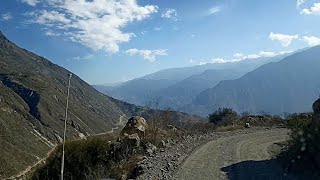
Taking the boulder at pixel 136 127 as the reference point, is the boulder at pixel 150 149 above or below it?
below

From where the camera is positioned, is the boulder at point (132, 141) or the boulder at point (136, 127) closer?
the boulder at point (132, 141)

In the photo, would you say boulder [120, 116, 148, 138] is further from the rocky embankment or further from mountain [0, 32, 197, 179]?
mountain [0, 32, 197, 179]

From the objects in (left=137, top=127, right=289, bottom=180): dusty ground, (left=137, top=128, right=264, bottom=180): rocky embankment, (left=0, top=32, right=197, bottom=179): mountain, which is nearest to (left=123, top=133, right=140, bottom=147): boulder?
(left=137, top=128, right=264, bottom=180): rocky embankment

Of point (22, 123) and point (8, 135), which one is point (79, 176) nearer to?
point (8, 135)

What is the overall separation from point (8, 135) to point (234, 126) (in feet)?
395

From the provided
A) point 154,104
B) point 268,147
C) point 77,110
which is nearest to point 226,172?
point 268,147

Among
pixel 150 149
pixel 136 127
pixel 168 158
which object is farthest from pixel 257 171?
pixel 136 127

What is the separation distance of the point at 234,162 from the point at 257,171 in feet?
6.67

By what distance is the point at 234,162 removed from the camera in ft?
52.3

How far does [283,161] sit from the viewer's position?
15117mm

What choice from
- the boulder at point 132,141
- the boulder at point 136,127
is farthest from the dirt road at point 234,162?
the boulder at point 136,127

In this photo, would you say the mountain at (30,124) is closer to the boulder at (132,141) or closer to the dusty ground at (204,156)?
the dusty ground at (204,156)

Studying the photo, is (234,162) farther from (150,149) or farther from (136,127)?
(136,127)

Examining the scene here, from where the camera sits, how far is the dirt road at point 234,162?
13455 mm
